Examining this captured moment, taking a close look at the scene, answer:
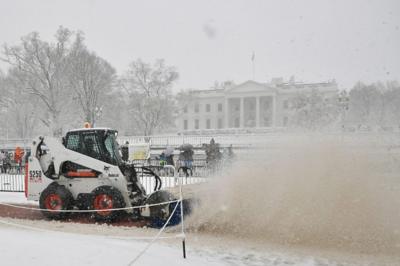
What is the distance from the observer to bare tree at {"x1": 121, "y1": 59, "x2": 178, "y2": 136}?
5150cm

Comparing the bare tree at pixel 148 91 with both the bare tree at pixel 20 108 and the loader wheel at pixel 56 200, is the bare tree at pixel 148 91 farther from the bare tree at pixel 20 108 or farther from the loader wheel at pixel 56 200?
the loader wheel at pixel 56 200

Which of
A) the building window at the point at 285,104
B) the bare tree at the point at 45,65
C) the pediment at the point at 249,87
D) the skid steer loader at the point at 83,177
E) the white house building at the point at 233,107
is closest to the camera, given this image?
the skid steer loader at the point at 83,177

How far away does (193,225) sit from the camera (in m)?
7.95

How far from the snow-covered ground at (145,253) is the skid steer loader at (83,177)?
119 cm

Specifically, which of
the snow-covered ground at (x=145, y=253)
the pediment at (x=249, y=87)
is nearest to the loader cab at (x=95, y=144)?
the snow-covered ground at (x=145, y=253)

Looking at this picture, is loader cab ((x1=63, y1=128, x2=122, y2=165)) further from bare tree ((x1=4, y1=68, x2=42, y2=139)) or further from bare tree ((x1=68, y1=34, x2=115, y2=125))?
bare tree ((x1=4, y1=68, x2=42, y2=139))

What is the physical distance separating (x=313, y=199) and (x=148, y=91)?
49.1 meters

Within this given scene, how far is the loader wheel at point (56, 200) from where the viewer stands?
890 cm

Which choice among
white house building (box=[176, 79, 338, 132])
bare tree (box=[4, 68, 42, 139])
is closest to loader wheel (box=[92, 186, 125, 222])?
bare tree (box=[4, 68, 42, 139])

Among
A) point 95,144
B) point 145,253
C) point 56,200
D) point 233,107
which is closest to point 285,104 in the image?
point 233,107

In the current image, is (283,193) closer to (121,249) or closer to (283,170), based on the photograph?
(283,170)

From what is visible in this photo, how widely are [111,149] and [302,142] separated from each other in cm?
488

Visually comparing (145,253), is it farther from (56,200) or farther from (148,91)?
(148,91)

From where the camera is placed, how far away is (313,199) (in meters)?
7.08
